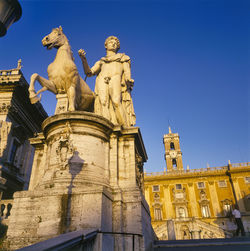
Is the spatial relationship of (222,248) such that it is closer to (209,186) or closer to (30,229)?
(30,229)

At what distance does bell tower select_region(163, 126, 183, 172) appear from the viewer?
2334 inches

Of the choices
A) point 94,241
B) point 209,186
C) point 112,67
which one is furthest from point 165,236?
point 94,241

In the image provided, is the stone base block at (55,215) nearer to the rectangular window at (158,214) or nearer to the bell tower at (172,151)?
the rectangular window at (158,214)

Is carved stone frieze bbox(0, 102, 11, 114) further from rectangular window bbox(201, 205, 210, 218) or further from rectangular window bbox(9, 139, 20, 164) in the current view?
rectangular window bbox(201, 205, 210, 218)

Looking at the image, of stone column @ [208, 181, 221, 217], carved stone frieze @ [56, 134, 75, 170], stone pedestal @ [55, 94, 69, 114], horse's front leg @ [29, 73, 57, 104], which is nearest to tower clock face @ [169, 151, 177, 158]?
stone column @ [208, 181, 221, 217]

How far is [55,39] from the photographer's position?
337 inches

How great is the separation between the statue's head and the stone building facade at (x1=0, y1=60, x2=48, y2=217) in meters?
10.5

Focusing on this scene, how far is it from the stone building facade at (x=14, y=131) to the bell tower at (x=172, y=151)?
43184mm

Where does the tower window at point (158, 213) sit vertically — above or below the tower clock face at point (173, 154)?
below

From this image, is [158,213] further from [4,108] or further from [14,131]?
[4,108]

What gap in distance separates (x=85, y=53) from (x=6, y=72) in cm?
1264

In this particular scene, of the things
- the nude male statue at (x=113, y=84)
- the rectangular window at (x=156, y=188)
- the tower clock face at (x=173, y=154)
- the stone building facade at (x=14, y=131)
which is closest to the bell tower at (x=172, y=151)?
the tower clock face at (x=173, y=154)

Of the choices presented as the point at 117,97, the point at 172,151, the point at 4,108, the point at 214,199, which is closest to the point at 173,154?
the point at 172,151

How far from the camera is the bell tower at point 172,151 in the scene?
5928 cm
